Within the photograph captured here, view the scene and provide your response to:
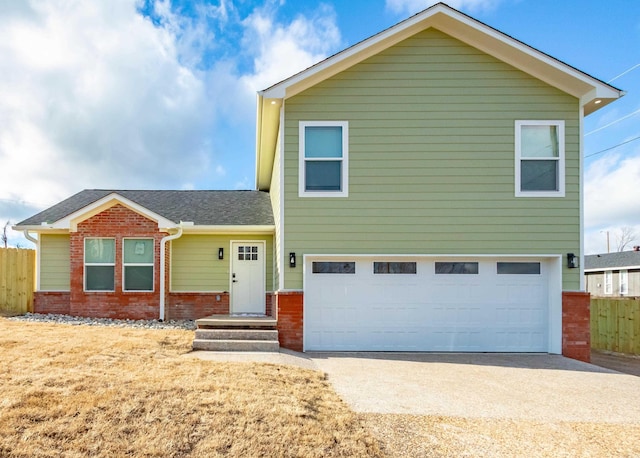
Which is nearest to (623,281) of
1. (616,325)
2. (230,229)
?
(616,325)

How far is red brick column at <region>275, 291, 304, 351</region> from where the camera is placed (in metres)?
8.28

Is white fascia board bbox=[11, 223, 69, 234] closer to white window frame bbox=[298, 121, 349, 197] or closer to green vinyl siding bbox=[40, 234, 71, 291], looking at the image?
green vinyl siding bbox=[40, 234, 71, 291]

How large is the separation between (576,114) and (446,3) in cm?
378

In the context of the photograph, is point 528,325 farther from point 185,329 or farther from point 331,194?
point 185,329

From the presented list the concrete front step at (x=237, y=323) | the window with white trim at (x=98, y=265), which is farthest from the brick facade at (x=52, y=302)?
the concrete front step at (x=237, y=323)

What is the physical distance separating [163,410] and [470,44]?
29.8 ft

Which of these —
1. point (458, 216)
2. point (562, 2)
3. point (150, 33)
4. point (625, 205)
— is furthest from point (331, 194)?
point (625, 205)

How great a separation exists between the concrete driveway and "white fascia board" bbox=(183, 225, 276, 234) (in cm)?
425

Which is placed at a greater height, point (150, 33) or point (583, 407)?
point (150, 33)

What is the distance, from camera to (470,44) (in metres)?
8.65

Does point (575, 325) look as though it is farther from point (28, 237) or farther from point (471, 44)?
point (28, 237)

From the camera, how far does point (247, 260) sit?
1161cm

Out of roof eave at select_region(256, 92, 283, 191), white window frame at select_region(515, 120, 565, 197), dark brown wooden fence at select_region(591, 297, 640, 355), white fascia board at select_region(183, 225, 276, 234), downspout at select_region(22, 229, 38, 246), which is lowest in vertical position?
dark brown wooden fence at select_region(591, 297, 640, 355)

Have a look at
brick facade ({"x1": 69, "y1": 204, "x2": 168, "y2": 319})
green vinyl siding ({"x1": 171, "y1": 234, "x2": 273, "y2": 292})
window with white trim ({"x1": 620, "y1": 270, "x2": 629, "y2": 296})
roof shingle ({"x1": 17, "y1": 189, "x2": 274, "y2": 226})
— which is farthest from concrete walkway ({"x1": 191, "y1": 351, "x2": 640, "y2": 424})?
window with white trim ({"x1": 620, "y1": 270, "x2": 629, "y2": 296})
